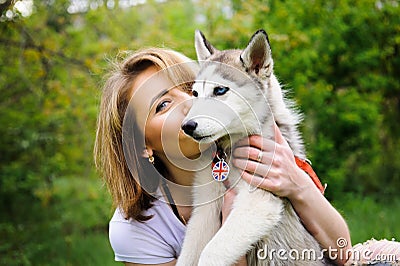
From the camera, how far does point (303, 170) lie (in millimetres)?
2906

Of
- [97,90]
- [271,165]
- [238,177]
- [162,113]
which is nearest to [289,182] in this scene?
[271,165]

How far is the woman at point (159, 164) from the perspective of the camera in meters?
2.76

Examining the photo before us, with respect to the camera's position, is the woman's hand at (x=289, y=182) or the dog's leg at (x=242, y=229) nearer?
the dog's leg at (x=242, y=229)

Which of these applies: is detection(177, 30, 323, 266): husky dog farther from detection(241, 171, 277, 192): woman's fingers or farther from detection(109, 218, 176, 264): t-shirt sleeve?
detection(109, 218, 176, 264): t-shirt sleeve

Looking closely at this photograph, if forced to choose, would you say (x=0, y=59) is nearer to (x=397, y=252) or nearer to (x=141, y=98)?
(x=141, y=98)

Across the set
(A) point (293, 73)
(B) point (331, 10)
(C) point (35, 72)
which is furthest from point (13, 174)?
(B) point (331, 10)

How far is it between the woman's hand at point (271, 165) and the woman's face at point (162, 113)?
9.9 inches

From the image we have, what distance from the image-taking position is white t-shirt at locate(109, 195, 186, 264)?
2914 millimetres

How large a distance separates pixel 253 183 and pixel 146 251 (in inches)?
27.8

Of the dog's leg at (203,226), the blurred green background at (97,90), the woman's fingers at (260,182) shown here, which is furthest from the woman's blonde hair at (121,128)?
the blurred green background at (97,90)

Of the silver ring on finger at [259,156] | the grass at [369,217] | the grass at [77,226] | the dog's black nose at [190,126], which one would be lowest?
the grass at [369,217]

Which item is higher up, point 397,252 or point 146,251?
point 146,251

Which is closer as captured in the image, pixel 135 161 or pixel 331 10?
pixel 135 161

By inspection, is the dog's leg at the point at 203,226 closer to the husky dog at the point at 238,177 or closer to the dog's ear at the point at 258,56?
the husky dog at the point at 238,177
